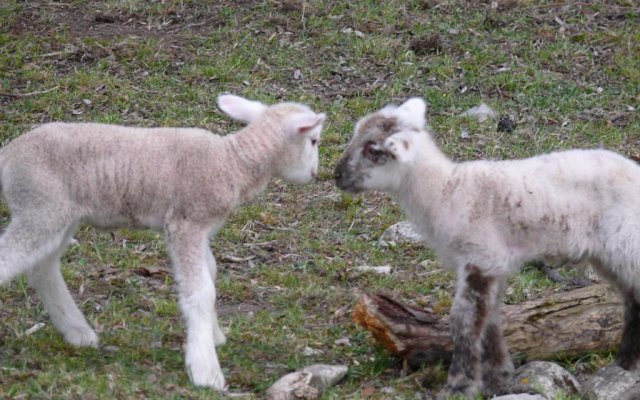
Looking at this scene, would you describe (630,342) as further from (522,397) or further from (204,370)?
(204,370)

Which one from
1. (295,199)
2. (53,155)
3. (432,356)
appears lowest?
(295,199)

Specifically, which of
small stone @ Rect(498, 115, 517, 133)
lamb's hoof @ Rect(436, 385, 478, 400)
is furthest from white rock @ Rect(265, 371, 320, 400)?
small stone @ Rect(498, 115, 517, 133)

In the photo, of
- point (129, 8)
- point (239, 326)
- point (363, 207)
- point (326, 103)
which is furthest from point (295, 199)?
point (129, 8)

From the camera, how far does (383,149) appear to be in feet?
23.4

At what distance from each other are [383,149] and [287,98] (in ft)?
18.7

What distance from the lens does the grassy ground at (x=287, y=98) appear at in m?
7.48

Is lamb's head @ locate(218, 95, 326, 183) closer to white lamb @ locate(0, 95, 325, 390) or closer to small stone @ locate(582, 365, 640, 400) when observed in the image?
white lamb @ locate(0, 95, 325, 390)

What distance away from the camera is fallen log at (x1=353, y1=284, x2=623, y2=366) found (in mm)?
7340

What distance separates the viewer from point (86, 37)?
13734mm

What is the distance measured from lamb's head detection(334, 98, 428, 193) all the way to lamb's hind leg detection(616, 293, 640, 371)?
1.64 m

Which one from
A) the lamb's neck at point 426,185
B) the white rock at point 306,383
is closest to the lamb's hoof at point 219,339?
the white rock at point 306,383

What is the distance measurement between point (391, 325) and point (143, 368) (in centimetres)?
160

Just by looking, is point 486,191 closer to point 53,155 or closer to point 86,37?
point 53,155

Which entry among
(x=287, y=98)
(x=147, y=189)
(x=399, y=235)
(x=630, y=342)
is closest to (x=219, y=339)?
(x=147, y=189)
